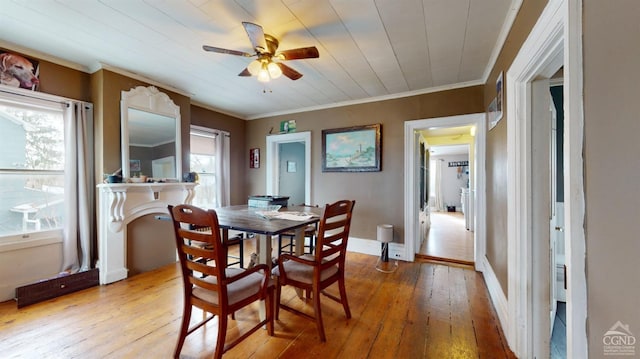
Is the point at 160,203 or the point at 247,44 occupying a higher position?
the point at 247,44

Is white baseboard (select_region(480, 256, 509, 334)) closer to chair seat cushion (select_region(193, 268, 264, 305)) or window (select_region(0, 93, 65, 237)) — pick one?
chair seat cushion (select_region(193, 268, 264, 305))

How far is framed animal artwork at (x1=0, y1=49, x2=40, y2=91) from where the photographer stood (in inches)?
86.5

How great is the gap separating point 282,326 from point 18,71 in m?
3.37

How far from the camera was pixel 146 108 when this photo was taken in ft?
9.84

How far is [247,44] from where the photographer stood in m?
2.21

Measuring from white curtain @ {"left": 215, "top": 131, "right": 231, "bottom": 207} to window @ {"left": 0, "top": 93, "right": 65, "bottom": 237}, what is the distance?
195 centimetres

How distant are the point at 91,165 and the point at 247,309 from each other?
240 centimetres

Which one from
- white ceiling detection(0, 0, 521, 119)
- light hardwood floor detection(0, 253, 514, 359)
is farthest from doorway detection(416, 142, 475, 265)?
white ceiling detection(0, 0, 521, 119)

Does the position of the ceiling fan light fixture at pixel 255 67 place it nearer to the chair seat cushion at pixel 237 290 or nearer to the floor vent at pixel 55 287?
the chair seat cushion at pixel 237 290

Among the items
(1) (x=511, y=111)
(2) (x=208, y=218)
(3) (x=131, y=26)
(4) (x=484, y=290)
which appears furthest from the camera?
(4) (x=484, y=290)

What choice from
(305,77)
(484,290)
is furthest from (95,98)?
(484,290)

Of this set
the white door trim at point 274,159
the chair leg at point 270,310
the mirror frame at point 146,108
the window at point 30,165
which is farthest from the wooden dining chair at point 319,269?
the window at point 30,165

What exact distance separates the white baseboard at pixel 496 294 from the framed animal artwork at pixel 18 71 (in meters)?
4.64

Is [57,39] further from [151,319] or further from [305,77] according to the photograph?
[151,319]
